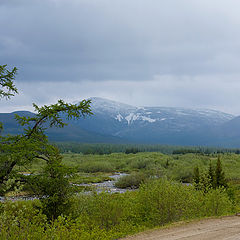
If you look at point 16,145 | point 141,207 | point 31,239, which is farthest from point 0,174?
point 141,207

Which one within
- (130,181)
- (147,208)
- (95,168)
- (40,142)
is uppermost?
(40,142)

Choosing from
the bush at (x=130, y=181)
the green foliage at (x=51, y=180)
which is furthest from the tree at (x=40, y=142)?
the bush at (x=130, y=181)

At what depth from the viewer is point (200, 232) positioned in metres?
14.4

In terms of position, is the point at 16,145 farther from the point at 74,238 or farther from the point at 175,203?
the point at 175,203

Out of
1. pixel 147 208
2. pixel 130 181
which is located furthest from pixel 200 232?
pixel 130 181

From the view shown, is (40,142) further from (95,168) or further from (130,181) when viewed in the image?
(95,168)

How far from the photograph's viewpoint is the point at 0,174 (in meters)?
12.3

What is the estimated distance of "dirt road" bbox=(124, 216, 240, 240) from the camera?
13.5 metres

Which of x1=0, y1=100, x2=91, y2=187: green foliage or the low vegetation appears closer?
the low vegetation

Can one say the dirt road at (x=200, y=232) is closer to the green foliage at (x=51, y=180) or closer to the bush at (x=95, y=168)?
the green foliage at (x=51, y=180)

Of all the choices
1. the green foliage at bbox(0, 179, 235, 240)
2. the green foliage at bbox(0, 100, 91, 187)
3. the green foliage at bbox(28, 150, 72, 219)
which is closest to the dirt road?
the green foliage at bbox(0, 179, 235, 240)

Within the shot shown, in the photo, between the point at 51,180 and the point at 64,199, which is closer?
the point at 51,180

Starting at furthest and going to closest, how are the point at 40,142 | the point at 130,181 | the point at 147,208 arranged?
the point at 130,181
the point at 147,208
the point at 40,142

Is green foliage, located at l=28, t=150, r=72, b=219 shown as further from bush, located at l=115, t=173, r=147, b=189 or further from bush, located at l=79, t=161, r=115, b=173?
bush, located at l=79, t=161, r=115, b=173
